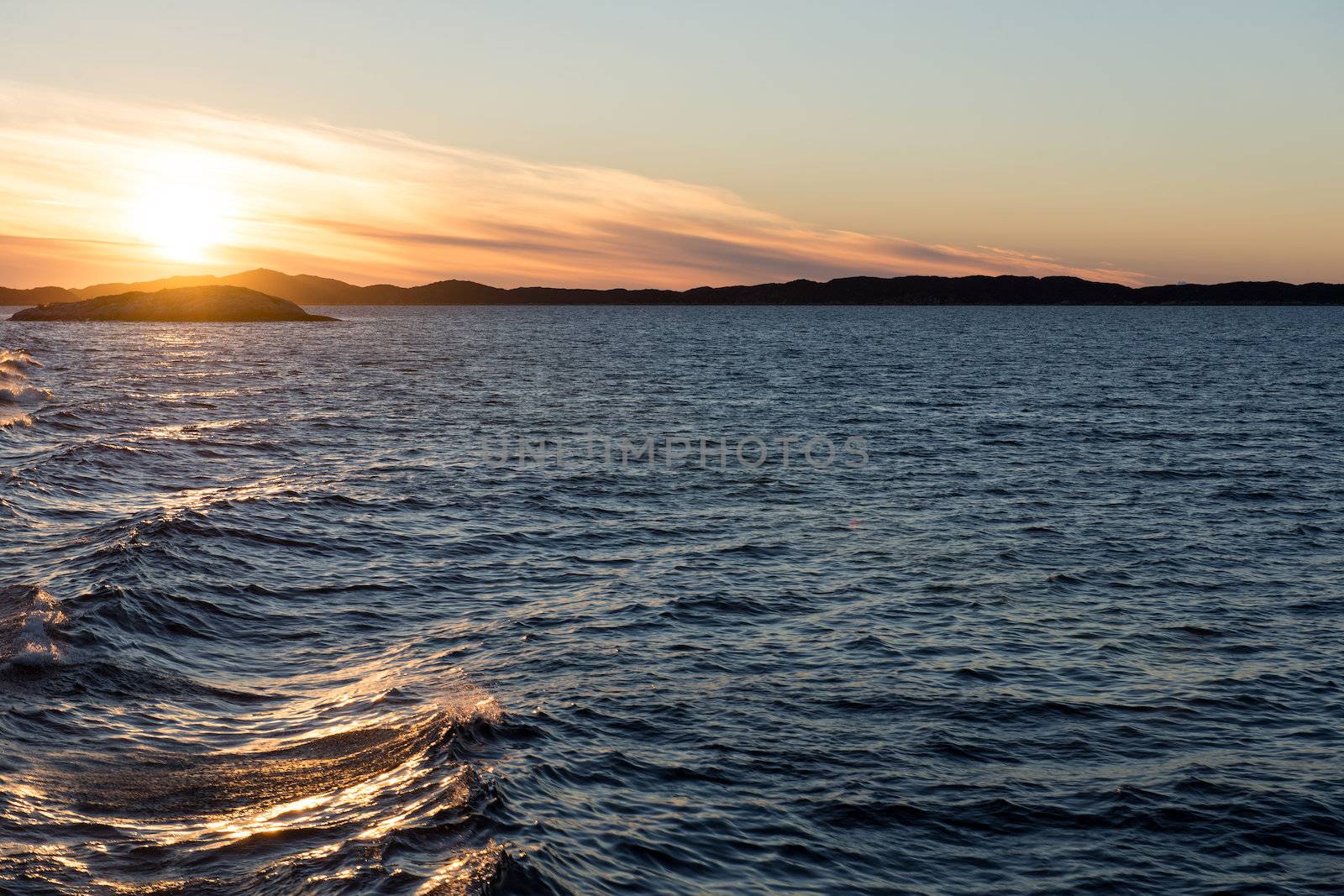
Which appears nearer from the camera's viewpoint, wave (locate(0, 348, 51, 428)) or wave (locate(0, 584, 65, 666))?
wave (locate(0, 584, 65, 666))

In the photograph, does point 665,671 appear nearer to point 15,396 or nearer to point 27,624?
point 27,624

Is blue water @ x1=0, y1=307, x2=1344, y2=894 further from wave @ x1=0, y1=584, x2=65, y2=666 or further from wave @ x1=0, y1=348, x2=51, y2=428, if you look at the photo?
wave @ x1=0, y1=348, x2=51, y2=428

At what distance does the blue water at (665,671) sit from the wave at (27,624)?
94 millimetres

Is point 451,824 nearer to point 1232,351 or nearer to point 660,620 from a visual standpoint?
point 660,620

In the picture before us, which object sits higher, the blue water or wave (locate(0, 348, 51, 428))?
wave (locate(0, 348, 51, 428))

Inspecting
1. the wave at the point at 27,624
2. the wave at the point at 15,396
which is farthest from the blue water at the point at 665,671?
the wave at the point at 15,396

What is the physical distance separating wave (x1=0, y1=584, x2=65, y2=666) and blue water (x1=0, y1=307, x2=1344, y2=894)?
0.09 metres

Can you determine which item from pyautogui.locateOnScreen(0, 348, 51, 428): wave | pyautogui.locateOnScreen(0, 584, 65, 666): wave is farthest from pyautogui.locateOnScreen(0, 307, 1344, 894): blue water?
pyautogui.locateOnScreen(0, 348, 51, 428): wave

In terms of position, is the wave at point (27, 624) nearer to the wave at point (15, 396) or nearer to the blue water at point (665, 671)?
the blue water at point (665, 671)

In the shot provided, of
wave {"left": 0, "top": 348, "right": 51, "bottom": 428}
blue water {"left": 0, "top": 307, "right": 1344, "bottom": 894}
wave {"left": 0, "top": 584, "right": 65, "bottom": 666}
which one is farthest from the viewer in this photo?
wave {"left": 0, "top": 348, "right": 51, "bottom": 428}

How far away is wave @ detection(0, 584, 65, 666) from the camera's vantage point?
17281 millimetres

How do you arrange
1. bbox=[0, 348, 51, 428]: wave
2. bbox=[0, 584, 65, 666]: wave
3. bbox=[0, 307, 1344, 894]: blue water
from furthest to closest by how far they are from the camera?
1. bbox=[0, 348, 51, 428]: wave
2. bbox=[0, 584, 65, 666]: wave
3. bbox=[0, 307, 1344, 894]: blue water

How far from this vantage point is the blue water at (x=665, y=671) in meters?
12.2

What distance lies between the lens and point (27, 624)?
60.8ft
